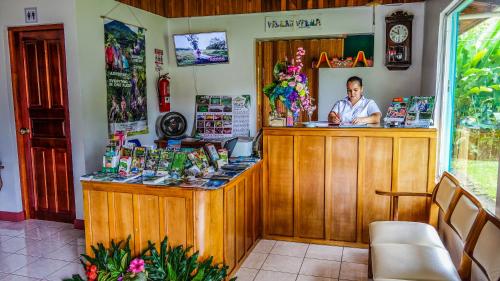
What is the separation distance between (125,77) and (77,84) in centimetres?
79

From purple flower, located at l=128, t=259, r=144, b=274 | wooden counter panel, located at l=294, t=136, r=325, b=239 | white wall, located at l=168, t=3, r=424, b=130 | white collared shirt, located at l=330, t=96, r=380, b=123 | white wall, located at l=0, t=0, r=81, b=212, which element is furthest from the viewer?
white wall, located at l=168, t=3, r=424, b=130

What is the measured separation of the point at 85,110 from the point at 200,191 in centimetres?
227

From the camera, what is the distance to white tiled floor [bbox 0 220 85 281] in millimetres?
3375

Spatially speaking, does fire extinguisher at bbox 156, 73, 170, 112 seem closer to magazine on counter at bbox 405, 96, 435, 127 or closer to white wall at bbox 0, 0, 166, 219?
white wall at bbox 0, 0, 166, 219

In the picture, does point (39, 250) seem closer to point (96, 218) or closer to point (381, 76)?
point (96, 218)

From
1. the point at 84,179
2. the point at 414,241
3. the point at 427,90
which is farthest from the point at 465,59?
the point at 84,179

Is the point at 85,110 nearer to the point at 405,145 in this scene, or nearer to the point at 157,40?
the point at 157,40

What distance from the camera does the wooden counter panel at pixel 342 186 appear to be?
373 centimetres

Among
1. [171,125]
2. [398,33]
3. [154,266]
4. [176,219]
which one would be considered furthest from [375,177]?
[171,125]

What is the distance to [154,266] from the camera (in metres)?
2.77

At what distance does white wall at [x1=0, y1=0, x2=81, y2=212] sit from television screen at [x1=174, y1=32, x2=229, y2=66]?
1.86 metres

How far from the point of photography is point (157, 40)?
5.77m

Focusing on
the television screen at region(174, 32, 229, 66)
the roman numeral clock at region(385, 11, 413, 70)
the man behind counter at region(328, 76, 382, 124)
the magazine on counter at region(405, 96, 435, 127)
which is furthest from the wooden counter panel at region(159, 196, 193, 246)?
the roman numeral clock at region(385, 11, 413, 70)

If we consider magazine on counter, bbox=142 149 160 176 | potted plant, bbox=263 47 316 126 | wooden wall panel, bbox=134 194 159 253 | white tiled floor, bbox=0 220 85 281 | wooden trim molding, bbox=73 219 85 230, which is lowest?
white tiled floor, bbox=0 220 85 281
